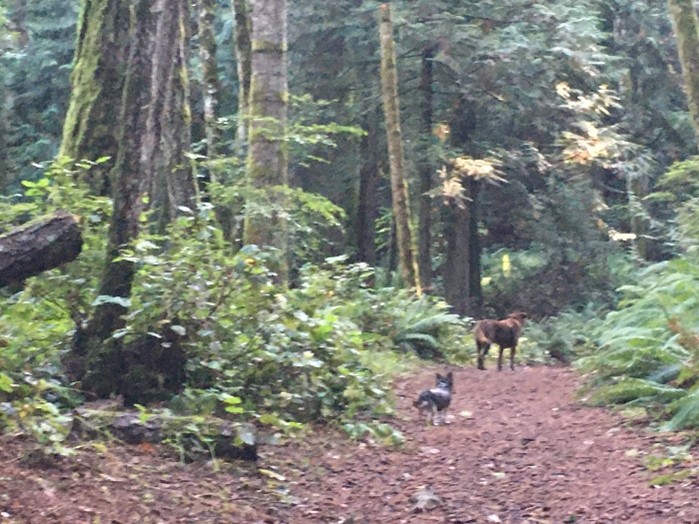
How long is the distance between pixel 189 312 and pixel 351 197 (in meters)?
20.2

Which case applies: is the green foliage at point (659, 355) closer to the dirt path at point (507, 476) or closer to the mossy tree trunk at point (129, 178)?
the dirt path at point (507, 476)

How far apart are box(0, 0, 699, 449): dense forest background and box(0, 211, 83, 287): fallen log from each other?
2.50 ft

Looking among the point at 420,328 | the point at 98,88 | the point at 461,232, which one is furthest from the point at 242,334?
the point at 461,232

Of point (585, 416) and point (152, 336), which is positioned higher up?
point (152, 336)

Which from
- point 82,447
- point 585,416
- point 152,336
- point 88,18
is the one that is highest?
point 88,18

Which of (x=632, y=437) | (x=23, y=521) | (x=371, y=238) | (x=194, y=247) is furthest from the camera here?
(x=371, y=238)

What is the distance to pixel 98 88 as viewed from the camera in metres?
10.1

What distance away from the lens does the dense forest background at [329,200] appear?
729 cm

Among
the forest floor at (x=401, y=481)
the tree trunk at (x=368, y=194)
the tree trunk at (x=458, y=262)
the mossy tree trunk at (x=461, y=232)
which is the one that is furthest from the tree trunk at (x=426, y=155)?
the forest floor at (x=401, y=481)

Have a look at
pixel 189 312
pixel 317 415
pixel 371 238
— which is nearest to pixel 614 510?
pixel 317 415

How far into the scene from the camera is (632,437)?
8312 mm

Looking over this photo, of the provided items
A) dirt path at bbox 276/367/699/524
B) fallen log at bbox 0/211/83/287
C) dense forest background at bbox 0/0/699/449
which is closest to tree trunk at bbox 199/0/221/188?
dense forest background at bbox 0/0/699/449

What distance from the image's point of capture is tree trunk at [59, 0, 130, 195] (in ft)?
32.6

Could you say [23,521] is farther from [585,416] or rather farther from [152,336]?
[585,416]
